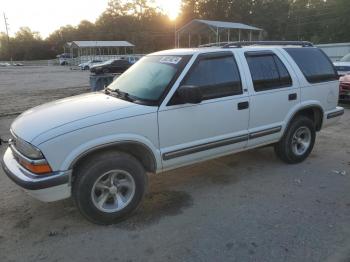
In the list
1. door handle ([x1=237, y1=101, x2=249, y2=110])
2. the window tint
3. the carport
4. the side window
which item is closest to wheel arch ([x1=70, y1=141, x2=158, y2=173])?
the window tint

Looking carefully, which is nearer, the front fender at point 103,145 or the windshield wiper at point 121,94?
the front fender at point 103,145

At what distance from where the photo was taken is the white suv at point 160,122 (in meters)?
3.33

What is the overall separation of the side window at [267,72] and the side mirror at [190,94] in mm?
1119

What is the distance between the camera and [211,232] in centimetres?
351

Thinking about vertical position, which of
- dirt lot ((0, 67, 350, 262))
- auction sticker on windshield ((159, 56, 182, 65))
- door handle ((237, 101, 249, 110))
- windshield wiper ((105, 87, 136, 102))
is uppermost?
auction sticker on windshield ((159, 56, 182, 65))

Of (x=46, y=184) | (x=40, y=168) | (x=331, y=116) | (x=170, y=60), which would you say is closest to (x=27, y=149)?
(x=40, y=168)

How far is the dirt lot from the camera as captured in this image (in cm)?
319

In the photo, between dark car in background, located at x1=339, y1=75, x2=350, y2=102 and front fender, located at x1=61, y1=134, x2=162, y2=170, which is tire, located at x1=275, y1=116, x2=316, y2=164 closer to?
front fender, located at x1=61, y1=134, x2=162, y2=170

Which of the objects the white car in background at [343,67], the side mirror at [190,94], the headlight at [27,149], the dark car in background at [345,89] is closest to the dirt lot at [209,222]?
the headlight at [27,149]

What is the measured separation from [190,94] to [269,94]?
148 cm

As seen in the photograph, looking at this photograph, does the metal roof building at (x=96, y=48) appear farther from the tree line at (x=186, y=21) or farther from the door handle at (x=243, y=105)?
the door handle at (x=243, y=105)

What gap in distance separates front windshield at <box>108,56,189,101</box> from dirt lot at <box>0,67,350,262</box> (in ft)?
4.33

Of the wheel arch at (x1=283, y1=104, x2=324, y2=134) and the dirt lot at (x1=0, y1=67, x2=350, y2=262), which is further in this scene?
the wheel arch at (x1=283, y1=104, x2=324, y2=134)

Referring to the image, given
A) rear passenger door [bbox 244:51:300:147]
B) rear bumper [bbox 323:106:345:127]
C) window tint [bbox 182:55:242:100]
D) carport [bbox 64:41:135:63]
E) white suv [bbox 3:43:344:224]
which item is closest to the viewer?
white suv [bbox 3:43:344:224]
